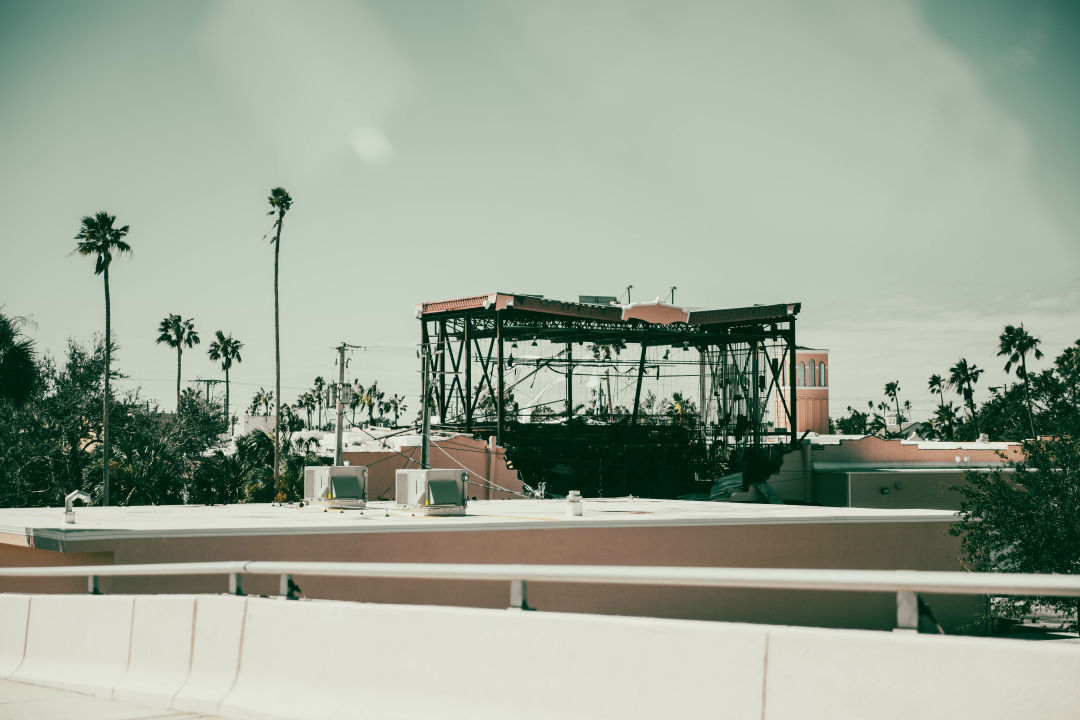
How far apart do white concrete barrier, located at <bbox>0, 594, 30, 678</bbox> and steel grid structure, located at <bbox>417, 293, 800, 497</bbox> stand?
38.0 m

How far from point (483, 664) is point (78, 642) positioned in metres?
4.99

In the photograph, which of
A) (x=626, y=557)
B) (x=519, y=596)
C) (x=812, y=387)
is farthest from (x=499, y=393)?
(x=812, y=387)

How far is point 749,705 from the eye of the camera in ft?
16.5

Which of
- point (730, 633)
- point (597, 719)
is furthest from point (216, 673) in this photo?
point (730, 633)

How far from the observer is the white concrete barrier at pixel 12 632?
9734 millimetres

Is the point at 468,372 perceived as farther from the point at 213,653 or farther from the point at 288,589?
the point at 288,589

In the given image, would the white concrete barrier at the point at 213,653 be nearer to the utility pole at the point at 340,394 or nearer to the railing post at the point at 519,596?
the railing post at the point at 519,596

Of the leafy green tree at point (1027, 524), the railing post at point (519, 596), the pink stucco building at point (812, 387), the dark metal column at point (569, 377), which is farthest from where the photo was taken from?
the pink stucco building at point (812, 387)

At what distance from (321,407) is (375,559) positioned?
15393 centimetres

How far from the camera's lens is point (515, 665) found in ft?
19.4

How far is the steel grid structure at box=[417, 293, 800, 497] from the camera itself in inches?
2058

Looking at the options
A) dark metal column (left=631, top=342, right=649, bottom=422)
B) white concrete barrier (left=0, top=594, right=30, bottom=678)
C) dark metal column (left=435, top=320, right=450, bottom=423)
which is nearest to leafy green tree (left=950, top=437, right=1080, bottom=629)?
dark metal column (left=631, top=342, right=649, bottom=422)

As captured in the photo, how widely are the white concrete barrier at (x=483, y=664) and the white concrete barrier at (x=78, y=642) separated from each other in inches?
71.4

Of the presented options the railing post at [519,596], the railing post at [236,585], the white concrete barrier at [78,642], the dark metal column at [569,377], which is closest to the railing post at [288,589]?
the railing post at [236,585]
